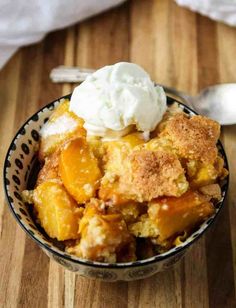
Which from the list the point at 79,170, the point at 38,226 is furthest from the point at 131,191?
the point at 38,226

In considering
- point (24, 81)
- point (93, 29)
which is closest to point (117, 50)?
point (93, 29)

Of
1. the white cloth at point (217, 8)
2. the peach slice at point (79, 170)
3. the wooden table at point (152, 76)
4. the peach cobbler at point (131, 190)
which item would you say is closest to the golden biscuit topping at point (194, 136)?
the peach cobbler at point (131, 190)

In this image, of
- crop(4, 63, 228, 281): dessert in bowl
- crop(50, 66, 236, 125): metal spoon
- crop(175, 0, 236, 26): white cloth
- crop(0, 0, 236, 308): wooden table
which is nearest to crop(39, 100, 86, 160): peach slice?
crop(4, 63, 228, 281): dessert in bowl

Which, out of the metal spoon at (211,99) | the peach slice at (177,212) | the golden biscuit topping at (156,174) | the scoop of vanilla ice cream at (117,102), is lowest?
the metal spoon at (211,99)

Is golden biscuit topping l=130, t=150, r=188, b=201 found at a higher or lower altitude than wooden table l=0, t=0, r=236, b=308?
higher

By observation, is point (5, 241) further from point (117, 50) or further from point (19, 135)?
point (117, 50)

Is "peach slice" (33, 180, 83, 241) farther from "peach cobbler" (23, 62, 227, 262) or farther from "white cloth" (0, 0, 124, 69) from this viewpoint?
"white cloth" (0, 0, 124, 69)

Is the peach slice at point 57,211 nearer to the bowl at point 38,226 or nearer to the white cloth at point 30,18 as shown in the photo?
the bowl at point 38,226
